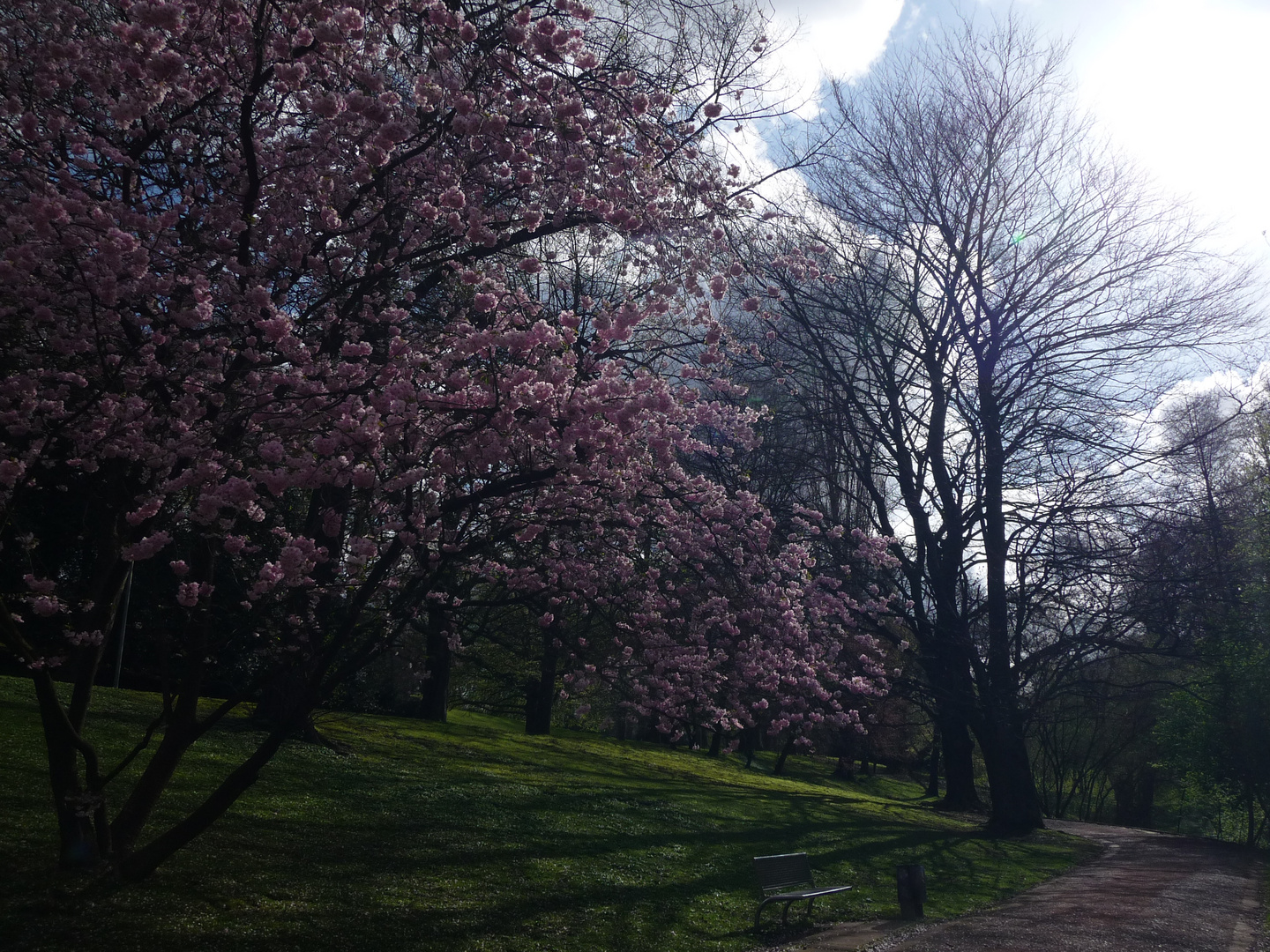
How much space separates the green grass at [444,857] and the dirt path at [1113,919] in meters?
0.72

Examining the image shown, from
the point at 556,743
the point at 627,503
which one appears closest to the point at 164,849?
the point at 627,503

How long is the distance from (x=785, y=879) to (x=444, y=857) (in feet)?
12.2

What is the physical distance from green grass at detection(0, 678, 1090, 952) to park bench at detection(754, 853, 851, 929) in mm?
316

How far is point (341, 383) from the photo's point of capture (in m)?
6.24

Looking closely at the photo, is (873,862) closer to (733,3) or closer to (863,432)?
(863,432)

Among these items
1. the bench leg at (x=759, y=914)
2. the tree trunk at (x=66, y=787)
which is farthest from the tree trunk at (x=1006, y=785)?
the tree trunk at (x=66, y=787)

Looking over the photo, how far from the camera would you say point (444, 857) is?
995 centimetres

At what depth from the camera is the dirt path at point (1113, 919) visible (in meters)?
9.89

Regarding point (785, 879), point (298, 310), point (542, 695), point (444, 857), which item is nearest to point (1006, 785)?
point (542, 695)

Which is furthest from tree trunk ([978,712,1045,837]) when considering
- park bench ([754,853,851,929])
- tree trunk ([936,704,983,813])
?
park bench ([754,853,851,929])

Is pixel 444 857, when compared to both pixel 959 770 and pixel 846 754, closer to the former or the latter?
pixel 959 770

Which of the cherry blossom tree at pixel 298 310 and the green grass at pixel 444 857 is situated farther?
the green grass at pixel 444 857

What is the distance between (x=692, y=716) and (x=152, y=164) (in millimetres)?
7763

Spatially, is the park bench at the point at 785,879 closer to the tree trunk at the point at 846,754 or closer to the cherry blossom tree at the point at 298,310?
the cherry blossom tree at the point at 298,310
